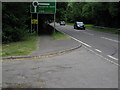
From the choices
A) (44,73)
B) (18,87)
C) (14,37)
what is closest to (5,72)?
(44,73)

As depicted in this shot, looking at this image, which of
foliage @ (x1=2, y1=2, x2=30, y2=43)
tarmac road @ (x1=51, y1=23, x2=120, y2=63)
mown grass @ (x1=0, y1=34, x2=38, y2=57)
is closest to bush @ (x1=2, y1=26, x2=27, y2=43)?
foliage @ (x1=2, y1=2, x2=30, y2=43)

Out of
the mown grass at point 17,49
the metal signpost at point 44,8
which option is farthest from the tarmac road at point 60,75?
the metal signpost at point 44,8

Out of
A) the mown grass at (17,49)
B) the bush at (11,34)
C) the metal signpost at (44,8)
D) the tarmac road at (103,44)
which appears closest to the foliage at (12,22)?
the bush at (11,34)

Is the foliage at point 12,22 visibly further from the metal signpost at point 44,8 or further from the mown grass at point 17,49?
the metal signpost at point 44,8

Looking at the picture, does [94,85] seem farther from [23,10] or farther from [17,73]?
[23,10]

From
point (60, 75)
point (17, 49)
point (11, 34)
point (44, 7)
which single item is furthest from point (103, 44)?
point (44, 7)

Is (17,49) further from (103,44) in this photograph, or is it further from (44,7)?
(44,7)

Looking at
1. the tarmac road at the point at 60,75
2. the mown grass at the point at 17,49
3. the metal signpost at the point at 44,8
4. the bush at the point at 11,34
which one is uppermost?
the metal signpost at the point at 44,8

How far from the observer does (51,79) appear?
19.6 feet

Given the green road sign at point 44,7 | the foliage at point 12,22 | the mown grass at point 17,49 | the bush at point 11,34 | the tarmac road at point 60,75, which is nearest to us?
the tarmac road at point 60,75

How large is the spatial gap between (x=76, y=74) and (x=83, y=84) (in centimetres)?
109

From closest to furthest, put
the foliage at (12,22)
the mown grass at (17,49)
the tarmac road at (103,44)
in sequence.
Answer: the mown grass at (17,49) < the tarmac road at (103,44) < the foliage at (12,22)

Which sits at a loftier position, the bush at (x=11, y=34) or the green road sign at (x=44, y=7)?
the green road sign at (x=44, y=7)

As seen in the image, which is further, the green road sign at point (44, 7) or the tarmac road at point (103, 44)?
the green road sign at point (44, 7)
